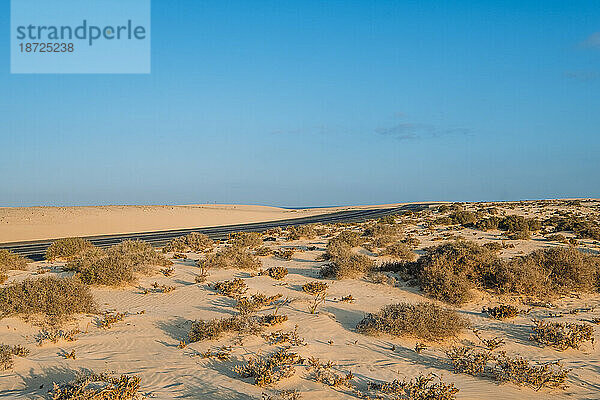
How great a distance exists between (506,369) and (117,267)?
10913 millimetres

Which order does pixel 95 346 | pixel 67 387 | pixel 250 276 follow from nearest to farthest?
pixel 67 387 < pixel 95 346 < pixel 250 276

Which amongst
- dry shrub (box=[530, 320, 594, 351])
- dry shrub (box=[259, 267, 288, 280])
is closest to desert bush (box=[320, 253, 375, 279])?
dry shrub (box=[259, 267, 288, 280])

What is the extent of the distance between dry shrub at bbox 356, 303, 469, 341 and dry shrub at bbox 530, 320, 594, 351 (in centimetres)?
137

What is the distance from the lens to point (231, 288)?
1148 cm

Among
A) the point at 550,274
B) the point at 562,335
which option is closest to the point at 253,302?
the point at 562,335

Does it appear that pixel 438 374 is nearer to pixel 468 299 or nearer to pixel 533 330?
pixel 533 330

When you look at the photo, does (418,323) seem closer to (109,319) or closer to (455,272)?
(455,272)

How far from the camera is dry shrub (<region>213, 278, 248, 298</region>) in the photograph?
1129cm

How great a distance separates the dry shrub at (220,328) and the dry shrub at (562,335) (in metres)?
5.67

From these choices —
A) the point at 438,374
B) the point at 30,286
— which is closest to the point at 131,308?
the point at 30,286

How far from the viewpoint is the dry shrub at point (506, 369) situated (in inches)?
244

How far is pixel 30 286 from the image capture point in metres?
9.66

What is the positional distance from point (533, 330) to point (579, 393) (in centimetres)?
251

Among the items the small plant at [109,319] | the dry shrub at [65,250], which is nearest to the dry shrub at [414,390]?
the small plant at [109,319]
